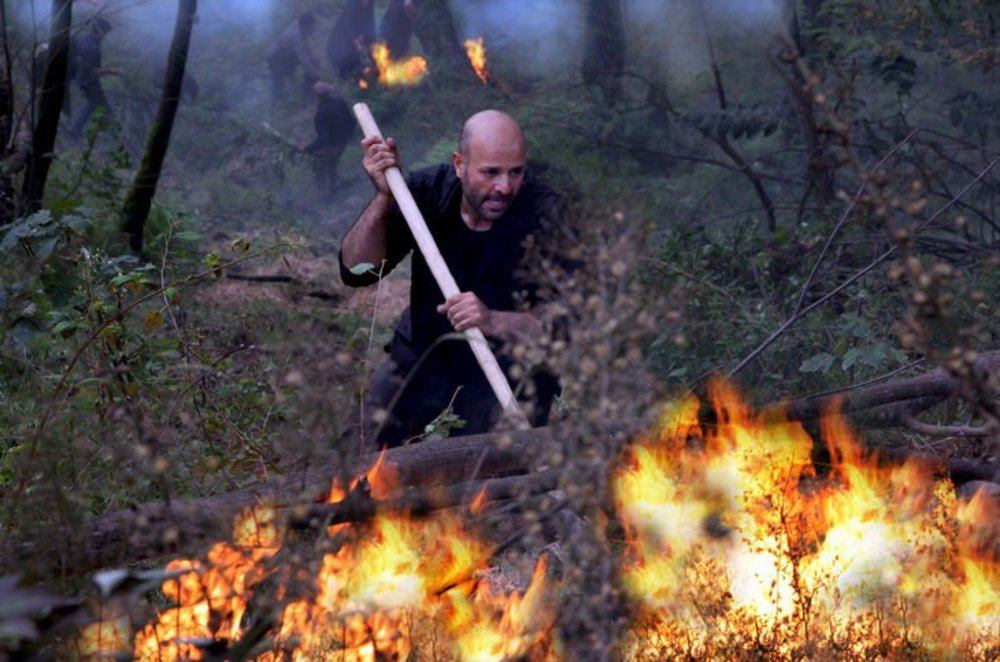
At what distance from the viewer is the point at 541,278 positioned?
11.4ft

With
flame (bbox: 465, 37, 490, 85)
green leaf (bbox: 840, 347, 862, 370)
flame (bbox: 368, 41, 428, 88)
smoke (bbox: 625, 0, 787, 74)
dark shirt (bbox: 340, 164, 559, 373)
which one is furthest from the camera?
flame (bbox: 368, 41, 428, 88)

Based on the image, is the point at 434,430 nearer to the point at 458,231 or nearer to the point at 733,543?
the point at 458,231

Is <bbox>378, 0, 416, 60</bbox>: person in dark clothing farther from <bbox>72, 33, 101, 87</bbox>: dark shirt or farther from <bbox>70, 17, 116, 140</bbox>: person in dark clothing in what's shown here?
<bbox>72, 33, 101, 87</bbox>: dark shirt

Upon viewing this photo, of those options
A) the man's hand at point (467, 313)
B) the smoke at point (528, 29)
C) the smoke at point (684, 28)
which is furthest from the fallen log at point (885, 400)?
the smoke at point (528, 29)

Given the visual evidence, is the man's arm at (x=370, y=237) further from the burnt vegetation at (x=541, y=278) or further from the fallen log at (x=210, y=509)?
the fallen log at (x=210, y=509)

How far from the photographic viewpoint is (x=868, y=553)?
3.61 meters

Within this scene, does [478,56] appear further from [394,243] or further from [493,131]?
[493,131]

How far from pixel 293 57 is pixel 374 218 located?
42.6ft

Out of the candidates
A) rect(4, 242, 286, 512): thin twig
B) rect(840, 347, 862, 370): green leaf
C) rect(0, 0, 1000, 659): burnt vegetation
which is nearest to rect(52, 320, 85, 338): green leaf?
rect(0, 0, 1000, 659): burnt vegetation

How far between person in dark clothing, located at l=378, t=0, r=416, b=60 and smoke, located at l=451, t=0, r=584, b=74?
0.63 m

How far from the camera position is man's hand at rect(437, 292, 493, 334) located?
4.37 m

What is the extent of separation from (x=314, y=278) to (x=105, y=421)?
5.62 m

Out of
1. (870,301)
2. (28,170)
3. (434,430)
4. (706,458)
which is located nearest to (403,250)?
(434,430)

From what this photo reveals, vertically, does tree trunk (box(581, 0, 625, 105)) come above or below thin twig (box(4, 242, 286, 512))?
above
